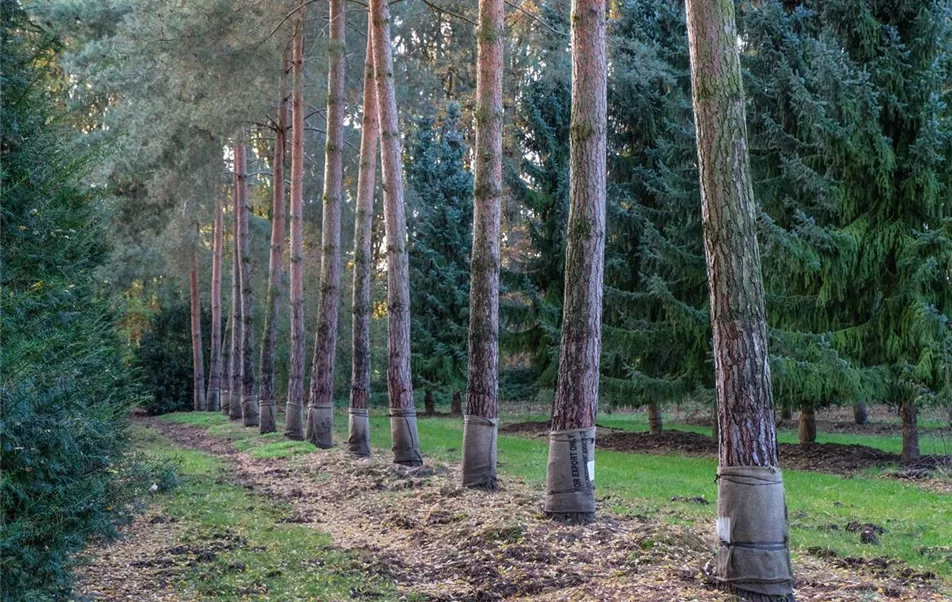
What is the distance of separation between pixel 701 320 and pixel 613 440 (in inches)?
198

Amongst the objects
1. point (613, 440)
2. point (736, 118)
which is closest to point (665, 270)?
point (613, 440)

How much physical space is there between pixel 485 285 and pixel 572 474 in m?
3.27

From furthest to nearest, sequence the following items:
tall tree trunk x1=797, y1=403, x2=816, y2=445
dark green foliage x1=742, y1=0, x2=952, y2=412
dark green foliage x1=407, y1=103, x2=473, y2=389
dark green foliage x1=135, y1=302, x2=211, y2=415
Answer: dark green foliage x1=135, y1=302, x2=211, y2=415
dark green foliage x1=407, y1=103, x2=473, y2=389
tall tree trunk x1=797, y1=403, x2=816, y2=445
dark green foliage x1=742, y1=0, x2=952, y2=412

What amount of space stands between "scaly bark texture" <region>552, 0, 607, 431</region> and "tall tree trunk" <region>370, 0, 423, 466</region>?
5.51m

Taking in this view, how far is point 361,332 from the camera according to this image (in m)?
17.1

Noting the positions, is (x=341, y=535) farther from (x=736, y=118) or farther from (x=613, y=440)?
(x=613, y=440)

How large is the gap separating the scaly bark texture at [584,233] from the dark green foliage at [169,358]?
111 feet

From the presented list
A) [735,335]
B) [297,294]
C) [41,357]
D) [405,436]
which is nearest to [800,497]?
[405,436]

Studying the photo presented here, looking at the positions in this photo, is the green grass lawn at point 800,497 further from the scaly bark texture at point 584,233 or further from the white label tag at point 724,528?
the white label tag at point 724,528

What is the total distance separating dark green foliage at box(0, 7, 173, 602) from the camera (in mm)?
4887

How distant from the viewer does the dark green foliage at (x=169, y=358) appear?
40750mm

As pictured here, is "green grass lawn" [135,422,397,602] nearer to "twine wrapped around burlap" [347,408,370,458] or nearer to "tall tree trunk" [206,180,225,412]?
"twine wrapped around burlap" [347,408,370,458]

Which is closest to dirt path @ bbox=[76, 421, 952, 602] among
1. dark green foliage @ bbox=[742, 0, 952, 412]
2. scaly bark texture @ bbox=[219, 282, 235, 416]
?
dark green foliage @ bbox=[742, 0, 952, 412]

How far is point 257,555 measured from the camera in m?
8.60
